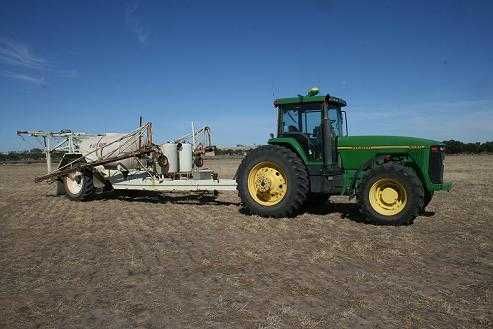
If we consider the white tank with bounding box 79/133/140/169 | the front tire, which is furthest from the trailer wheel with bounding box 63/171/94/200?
the front tire

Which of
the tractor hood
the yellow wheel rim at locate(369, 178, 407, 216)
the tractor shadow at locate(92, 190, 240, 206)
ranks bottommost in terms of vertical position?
the tractor shadow at locate(92, 190, 240, 206)

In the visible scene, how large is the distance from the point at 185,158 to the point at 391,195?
6.22 metres

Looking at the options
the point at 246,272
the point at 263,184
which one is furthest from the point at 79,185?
the point at 246,272

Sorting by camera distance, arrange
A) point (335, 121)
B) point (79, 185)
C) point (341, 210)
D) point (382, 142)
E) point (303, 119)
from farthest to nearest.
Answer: point (79, 185) → point (341, 210) → point (335, 121) → point (303, 119) → point (382, 142)

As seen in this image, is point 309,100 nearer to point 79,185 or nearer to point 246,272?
Result: point 246,272

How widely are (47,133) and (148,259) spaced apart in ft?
30.1

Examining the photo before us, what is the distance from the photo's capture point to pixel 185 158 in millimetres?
12883

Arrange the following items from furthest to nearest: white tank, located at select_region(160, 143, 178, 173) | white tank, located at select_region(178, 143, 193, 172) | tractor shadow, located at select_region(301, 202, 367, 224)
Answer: white tank, located at select_region(178, 143, 193, 172)
white tank, located at select_region(160, 143, 178, 173)
tractor shadow, located at select_region(301, 202, 367, 224)

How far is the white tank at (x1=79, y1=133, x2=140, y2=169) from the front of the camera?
13258 millimetres

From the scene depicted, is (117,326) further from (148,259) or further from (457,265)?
(457,265)

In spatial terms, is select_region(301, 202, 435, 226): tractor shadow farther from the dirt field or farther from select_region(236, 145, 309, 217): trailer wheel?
select_region(236, 145, 309, 217): trailer wheel

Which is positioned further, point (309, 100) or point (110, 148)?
point (110, 148)

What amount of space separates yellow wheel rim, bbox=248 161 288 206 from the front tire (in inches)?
64.6

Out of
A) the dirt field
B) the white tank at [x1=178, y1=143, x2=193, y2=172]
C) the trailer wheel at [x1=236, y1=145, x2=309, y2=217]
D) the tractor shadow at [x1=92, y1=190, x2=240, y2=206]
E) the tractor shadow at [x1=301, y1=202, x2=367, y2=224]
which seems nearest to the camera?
the dirt field
